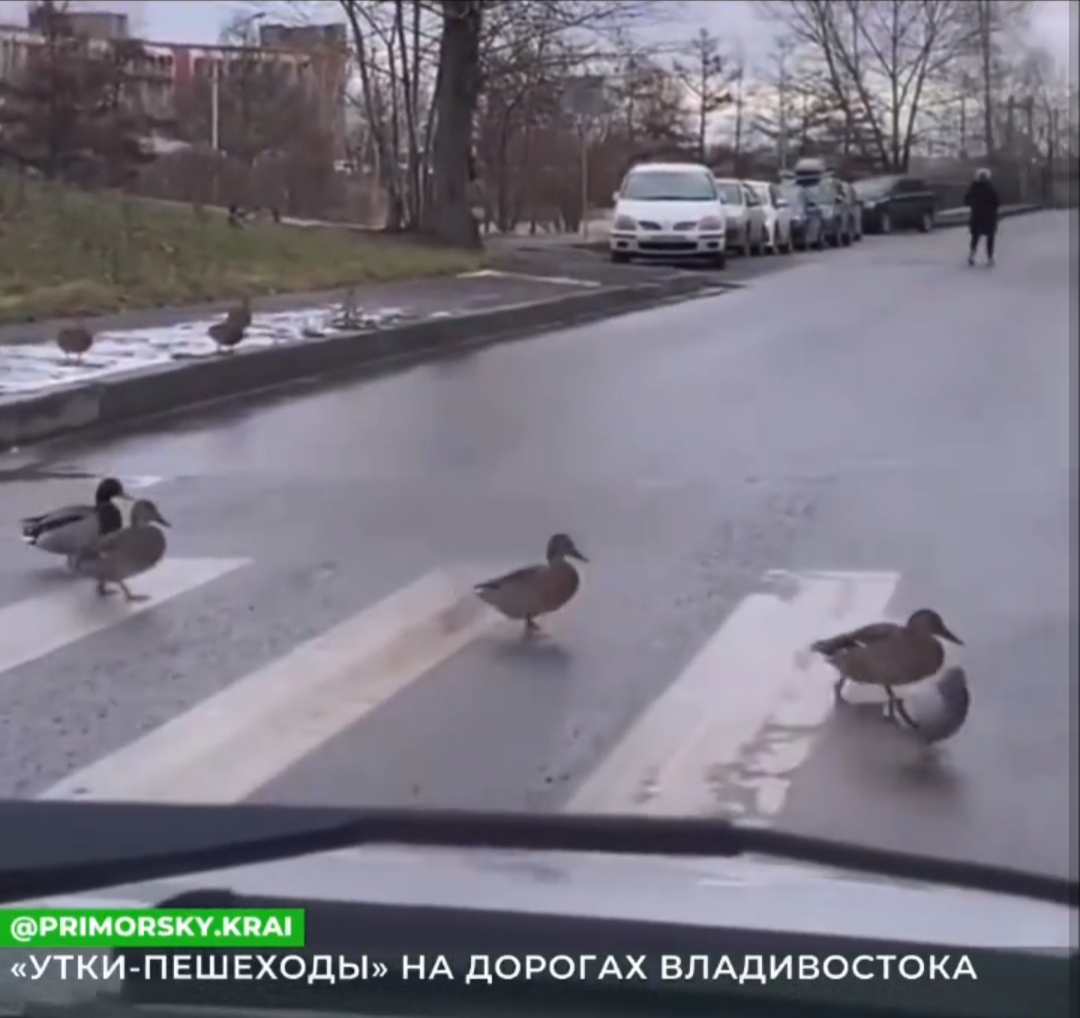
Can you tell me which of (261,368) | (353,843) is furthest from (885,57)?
(353,843)

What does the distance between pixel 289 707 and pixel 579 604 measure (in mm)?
1911

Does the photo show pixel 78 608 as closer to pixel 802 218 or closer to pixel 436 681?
pixel 436 681

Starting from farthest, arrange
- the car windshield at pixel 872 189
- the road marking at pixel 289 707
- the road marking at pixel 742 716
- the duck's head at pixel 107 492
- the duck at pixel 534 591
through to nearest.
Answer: the car windshield at pixel 872 189 → the duck's head at pixel 107 492 → the duck at pixel 534 591 → the road marking at pixel 289 707 → the road marking at pixel 742 716

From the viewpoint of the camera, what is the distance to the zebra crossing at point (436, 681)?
6.49m

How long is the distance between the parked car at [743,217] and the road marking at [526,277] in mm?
9874

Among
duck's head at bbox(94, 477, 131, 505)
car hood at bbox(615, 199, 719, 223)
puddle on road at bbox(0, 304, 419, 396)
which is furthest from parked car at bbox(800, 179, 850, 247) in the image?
duck's head at bbox(94, 477, 131, 505)

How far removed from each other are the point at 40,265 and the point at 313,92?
417 inches

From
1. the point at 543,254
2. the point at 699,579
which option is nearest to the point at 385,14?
the point at 543,254

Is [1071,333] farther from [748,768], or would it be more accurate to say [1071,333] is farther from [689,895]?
[689,895]

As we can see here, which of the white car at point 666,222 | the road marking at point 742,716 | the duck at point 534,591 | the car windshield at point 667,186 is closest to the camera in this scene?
the road marking at point 742,716

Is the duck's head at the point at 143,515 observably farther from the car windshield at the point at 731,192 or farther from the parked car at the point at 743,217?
the car windshield at the point at 731,192

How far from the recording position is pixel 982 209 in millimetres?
34719

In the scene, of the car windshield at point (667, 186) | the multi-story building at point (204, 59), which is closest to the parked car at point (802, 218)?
the car windshield at point (667, 186)

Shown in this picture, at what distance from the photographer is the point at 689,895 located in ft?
13.2
